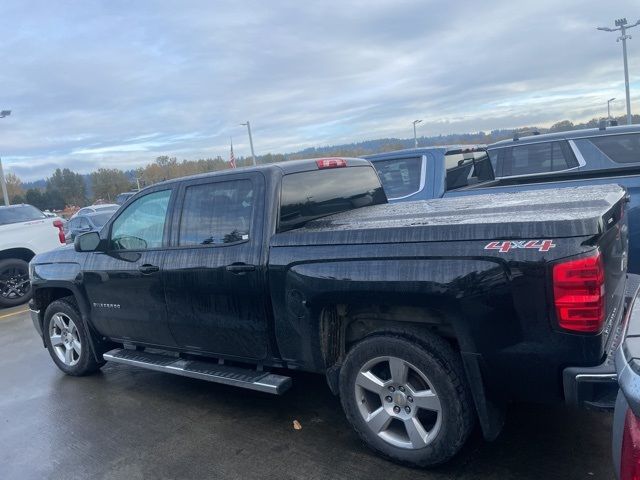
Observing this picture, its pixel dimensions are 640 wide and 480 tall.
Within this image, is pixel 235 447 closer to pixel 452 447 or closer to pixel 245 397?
pixel 245 397

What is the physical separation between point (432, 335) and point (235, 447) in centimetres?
163

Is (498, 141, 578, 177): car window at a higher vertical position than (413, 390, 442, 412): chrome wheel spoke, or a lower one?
higher

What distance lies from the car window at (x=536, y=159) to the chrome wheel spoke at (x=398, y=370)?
426 centimetres

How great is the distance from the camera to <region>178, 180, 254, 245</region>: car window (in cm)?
396

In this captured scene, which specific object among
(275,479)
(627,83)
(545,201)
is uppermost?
(627,83)

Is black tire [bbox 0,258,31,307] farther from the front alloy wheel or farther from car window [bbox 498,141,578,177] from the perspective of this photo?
car window [bbox 498,141,578,177]

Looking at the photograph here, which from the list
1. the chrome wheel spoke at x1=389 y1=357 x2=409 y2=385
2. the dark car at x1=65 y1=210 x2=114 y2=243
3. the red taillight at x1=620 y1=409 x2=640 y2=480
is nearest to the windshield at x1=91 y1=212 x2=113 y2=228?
the dark car at x1=65 y1=210 x2=114 y2=243

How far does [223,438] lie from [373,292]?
5.55 feet

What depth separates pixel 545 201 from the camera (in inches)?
139

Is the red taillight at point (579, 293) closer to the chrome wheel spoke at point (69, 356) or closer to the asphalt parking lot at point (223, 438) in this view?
the asphalt parking lot at point (223, 438)

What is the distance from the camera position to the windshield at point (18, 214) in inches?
421

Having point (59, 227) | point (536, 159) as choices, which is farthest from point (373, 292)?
point (59, 227)

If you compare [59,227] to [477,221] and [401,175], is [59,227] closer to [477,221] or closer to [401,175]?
[401,175]

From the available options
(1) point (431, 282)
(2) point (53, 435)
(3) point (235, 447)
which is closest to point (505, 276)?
(1) point (431, 282)
